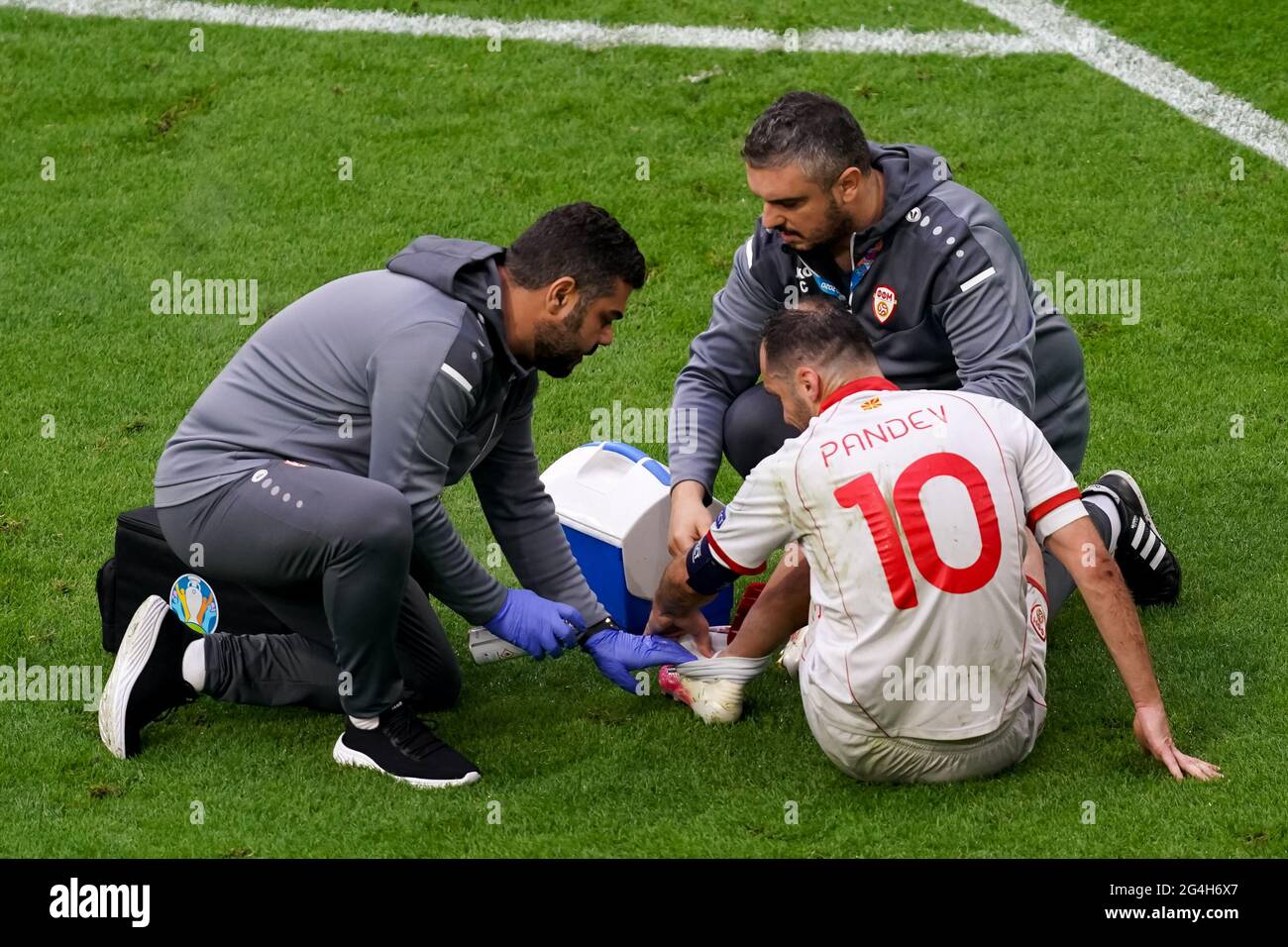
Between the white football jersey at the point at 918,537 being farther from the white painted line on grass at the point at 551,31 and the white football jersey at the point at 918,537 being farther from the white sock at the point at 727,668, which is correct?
the white painted line on grass at the point at 551,31

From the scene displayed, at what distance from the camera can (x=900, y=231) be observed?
15.3 ft

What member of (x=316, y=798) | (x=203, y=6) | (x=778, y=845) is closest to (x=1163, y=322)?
(x=778, y=845)

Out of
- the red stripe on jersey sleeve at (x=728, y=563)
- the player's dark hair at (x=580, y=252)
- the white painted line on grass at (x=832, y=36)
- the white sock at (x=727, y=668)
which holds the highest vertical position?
the white painted line on grass at (x=832, y=36)

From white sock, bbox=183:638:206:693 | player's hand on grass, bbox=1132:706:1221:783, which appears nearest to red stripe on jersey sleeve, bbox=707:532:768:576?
player's hand on grass, bbox=1132:706:1221:783

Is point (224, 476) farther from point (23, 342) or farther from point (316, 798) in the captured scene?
point (23, 342)

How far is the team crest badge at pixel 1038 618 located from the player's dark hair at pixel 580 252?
1276 millimetres

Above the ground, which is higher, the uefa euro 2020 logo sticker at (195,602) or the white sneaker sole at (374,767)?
the uefa euro 2020 logo sticker at (195,602)

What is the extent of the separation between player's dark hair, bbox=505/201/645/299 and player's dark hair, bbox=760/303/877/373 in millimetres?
415

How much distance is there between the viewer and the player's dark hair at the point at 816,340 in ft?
13.0

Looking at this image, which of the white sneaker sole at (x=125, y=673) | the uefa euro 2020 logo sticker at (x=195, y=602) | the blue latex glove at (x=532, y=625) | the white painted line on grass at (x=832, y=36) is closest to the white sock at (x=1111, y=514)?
the blue latex glove at (x=532, y=625)

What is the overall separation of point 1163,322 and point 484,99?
3.54 meters

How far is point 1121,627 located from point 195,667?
2396mm

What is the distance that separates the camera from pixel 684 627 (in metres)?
4.70

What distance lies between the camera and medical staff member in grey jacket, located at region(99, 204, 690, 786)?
4.05m
